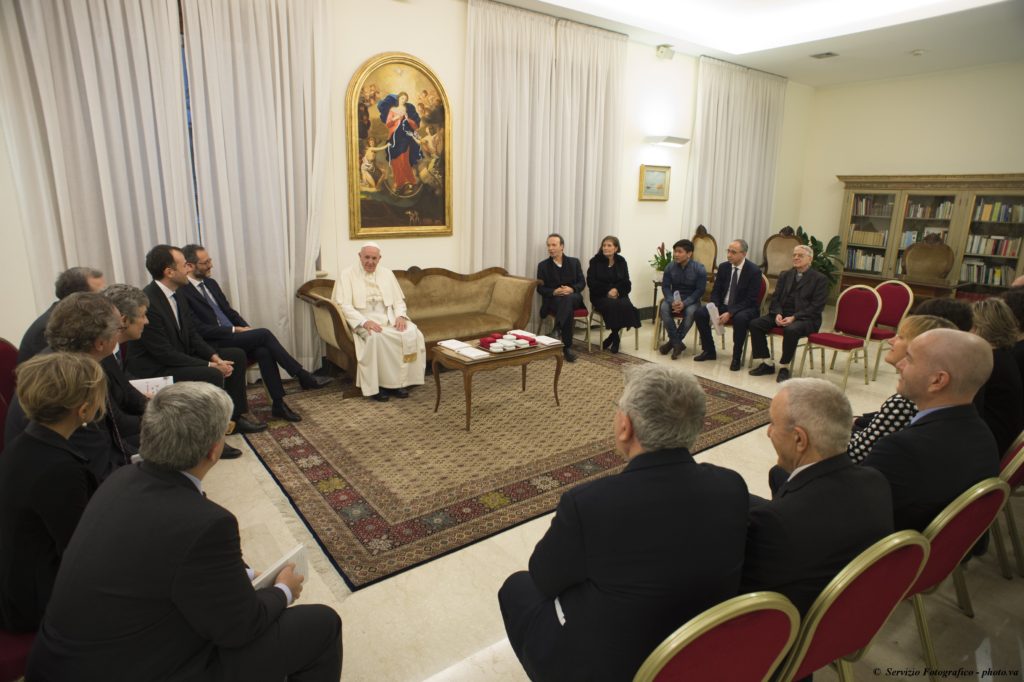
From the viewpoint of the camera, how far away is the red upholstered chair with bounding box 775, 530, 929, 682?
133 cm

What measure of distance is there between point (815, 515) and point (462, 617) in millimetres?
1487

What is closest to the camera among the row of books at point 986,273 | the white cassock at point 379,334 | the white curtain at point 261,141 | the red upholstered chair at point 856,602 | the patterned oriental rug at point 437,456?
the red upholstered chair at point 856,602

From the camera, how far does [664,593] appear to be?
123 centimetres

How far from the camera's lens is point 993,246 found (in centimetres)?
713

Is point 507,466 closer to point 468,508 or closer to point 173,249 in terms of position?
point 468,508

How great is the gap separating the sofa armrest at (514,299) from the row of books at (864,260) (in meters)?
5.39

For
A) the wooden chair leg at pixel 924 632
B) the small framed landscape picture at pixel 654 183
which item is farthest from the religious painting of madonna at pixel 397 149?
the wooden chair leg at pixel 924 632

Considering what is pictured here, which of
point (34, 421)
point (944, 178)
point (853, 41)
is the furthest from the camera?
point (944, 178)

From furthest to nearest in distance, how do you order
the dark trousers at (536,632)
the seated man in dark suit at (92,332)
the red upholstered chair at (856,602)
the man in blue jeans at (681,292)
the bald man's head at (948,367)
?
1. the man in blue jeans at (681,292)
2. the seated man in dark suit at (92,332)
3. the bald man's head at (948,367)
4. the dark trousers at (536,632)
5. the red upholstered chair at (856,602)

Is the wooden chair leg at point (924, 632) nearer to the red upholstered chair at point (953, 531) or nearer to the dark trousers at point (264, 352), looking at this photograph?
the red upholstered chair at point (953, 531)

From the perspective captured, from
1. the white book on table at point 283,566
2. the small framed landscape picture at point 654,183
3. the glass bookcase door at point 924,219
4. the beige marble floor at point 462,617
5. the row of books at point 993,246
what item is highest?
the small framed landscape picture at point 654,183

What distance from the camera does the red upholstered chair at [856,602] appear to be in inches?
52.2

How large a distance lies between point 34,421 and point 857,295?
5834 mm

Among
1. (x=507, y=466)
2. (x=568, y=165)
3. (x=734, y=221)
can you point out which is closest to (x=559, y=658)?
(x=507, y=466)
